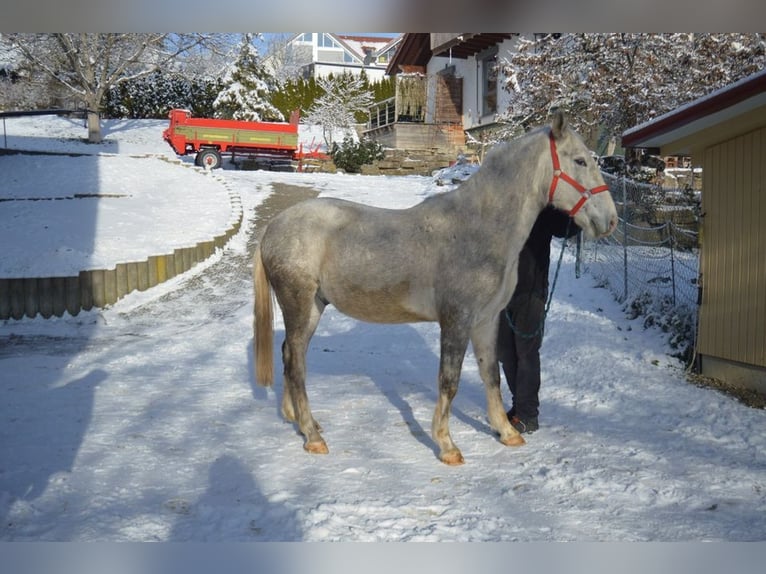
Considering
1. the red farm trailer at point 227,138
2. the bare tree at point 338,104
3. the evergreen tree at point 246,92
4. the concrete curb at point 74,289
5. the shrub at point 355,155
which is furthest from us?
the bare tree at point 338,104

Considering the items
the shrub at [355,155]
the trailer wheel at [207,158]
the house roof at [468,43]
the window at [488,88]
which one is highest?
the house roof at [468,43]

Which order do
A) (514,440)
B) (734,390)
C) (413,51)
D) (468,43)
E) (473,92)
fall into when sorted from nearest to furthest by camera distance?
1. (514,440)
2. (734,390)
3. (468,43)
4. (473,92)
5. (413,51)

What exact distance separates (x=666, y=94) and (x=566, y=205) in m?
5.32

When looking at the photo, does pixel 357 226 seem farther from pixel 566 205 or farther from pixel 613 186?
pixel 613 186

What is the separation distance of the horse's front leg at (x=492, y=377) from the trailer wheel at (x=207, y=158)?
12.7 metres

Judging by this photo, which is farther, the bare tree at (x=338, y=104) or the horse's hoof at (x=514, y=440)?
the bare tree at (x=338, y=104)

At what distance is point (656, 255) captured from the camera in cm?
755

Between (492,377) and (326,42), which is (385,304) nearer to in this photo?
(492,377)

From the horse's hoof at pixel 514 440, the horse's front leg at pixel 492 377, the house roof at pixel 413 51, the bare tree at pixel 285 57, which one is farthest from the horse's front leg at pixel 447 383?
the bare tree at pixel 285 57

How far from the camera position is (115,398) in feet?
15.7

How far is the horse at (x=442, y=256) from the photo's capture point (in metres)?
3.51

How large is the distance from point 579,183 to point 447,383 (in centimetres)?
130

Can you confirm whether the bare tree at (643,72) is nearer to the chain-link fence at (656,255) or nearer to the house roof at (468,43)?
the chain-link fence at (656,255)

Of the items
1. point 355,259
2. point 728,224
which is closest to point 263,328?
point 355,259
